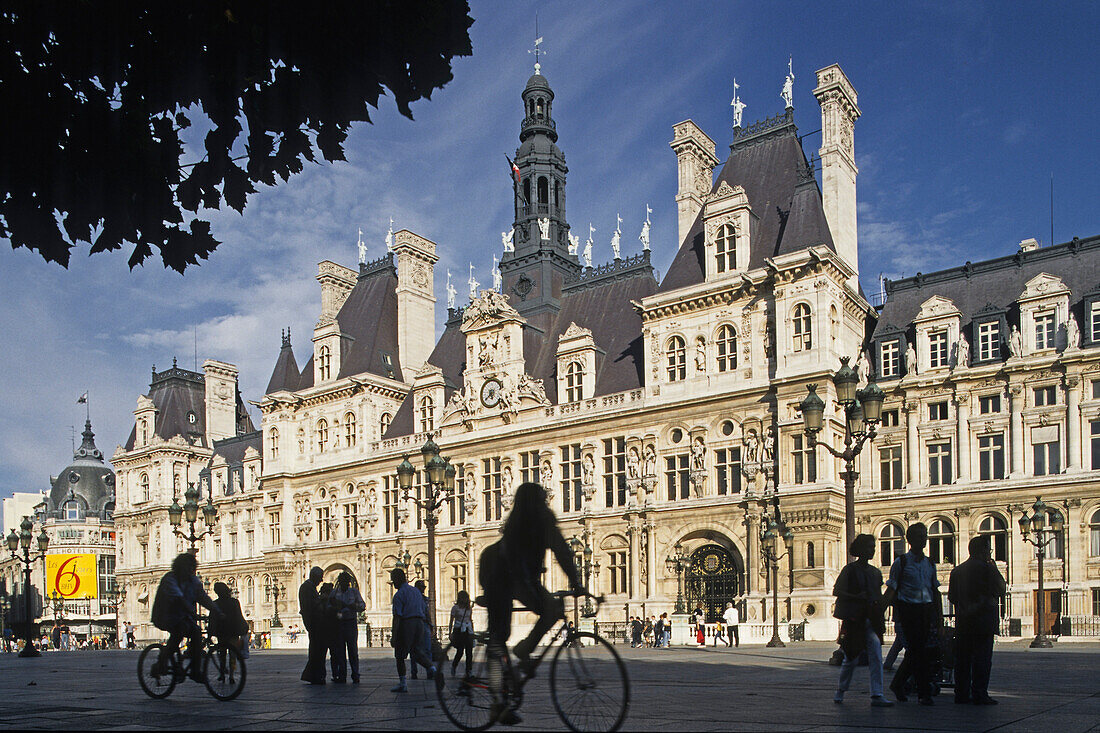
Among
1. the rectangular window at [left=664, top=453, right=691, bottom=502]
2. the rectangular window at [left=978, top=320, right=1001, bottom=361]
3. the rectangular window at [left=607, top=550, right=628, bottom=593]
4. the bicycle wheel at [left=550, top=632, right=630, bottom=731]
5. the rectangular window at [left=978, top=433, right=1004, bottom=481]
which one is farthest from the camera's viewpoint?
the rectangular window at [left=607, top=550, right=628, bottom=593]

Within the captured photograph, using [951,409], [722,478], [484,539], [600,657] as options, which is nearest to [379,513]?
[484,539]

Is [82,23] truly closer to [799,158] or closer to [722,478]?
[722,478]

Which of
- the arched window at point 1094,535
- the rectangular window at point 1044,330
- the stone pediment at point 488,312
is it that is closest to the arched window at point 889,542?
the arched window at point 1094,535

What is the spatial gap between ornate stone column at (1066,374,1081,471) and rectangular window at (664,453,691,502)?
48.2ft

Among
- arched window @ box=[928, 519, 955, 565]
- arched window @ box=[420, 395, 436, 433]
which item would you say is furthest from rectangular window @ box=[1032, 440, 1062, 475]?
arched window @ box=[420, 395, 436, 433]

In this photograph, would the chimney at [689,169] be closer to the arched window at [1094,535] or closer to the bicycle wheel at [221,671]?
the arched window at [1094,535]

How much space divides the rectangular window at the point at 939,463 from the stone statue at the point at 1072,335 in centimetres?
609

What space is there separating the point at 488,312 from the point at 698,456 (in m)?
14.4

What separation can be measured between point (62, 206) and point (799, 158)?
44.0 meters

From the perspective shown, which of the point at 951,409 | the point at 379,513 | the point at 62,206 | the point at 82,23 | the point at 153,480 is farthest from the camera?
the point at 153,480

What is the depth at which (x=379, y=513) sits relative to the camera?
5722cm

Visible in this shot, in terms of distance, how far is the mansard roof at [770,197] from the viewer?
144 ft

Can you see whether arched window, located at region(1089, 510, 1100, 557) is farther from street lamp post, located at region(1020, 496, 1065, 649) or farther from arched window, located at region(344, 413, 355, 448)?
arched window, located at region(344, 413, 355, 448)

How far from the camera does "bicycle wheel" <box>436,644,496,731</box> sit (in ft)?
29.7
